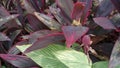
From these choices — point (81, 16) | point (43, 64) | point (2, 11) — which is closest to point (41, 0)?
point (2, 11)

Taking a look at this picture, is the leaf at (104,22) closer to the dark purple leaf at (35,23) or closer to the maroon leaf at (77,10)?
the maroon leaf at (77,10)

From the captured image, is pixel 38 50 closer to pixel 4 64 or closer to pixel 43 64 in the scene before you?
pixel 43 64

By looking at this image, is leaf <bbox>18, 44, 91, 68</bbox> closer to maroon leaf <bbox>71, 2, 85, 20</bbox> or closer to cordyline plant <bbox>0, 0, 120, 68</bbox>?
cordyline plant <bbox>0, 0, 120, 68</bbox>

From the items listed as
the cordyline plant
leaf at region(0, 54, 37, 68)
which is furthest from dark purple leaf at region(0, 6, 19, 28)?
leaf at region(0, 54, 37, 68)

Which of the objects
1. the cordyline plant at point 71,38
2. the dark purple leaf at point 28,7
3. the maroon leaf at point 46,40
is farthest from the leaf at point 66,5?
the dark purple leaf at point 28,7

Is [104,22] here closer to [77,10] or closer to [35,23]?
[77,10]

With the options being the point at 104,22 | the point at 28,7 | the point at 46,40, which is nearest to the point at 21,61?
the point at 46,40

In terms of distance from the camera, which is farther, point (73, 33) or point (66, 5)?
point (66, 5)

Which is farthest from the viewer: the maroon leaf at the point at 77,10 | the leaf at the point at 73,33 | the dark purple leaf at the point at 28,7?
the dark purple leaf at the point at 28,7
